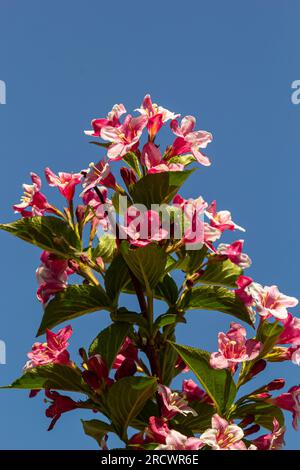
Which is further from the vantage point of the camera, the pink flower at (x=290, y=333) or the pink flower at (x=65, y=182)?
the pink flower at (x=65, y=182)

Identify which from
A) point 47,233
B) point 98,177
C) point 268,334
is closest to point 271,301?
point 268,334

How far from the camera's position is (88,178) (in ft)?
11.6

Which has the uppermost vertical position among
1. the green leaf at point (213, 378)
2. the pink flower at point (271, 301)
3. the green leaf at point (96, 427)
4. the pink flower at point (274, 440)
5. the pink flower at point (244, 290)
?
the pink flower at point (244, 290)

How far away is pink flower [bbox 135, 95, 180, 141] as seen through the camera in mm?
3566

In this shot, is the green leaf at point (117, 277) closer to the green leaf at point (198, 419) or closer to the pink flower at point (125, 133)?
the pink flower at point (125, 133)

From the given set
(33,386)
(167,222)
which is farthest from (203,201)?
(33,386)

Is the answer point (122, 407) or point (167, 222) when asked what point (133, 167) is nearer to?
point (167, 222)

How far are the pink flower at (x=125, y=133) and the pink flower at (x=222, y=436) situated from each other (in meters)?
1.27

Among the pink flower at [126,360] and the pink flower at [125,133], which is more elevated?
the pink flower at [125,133]

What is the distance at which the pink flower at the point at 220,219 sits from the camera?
3.58 metres

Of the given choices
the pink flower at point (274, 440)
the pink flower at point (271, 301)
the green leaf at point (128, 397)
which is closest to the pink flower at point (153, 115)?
the pink flower at point (271, 301)

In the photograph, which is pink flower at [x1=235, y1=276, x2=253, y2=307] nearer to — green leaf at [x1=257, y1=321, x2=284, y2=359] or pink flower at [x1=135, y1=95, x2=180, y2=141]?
green leaf at [x1=257, y1=321, x2=284, y2=359]

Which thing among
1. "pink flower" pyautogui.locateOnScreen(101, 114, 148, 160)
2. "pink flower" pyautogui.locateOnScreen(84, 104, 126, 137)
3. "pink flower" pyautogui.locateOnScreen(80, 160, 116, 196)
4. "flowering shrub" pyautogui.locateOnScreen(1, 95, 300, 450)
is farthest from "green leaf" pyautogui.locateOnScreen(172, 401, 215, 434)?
"pink flower" pyautogui.locateOnScreen(84, 104, 126, 137)

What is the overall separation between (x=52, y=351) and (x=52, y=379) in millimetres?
129
